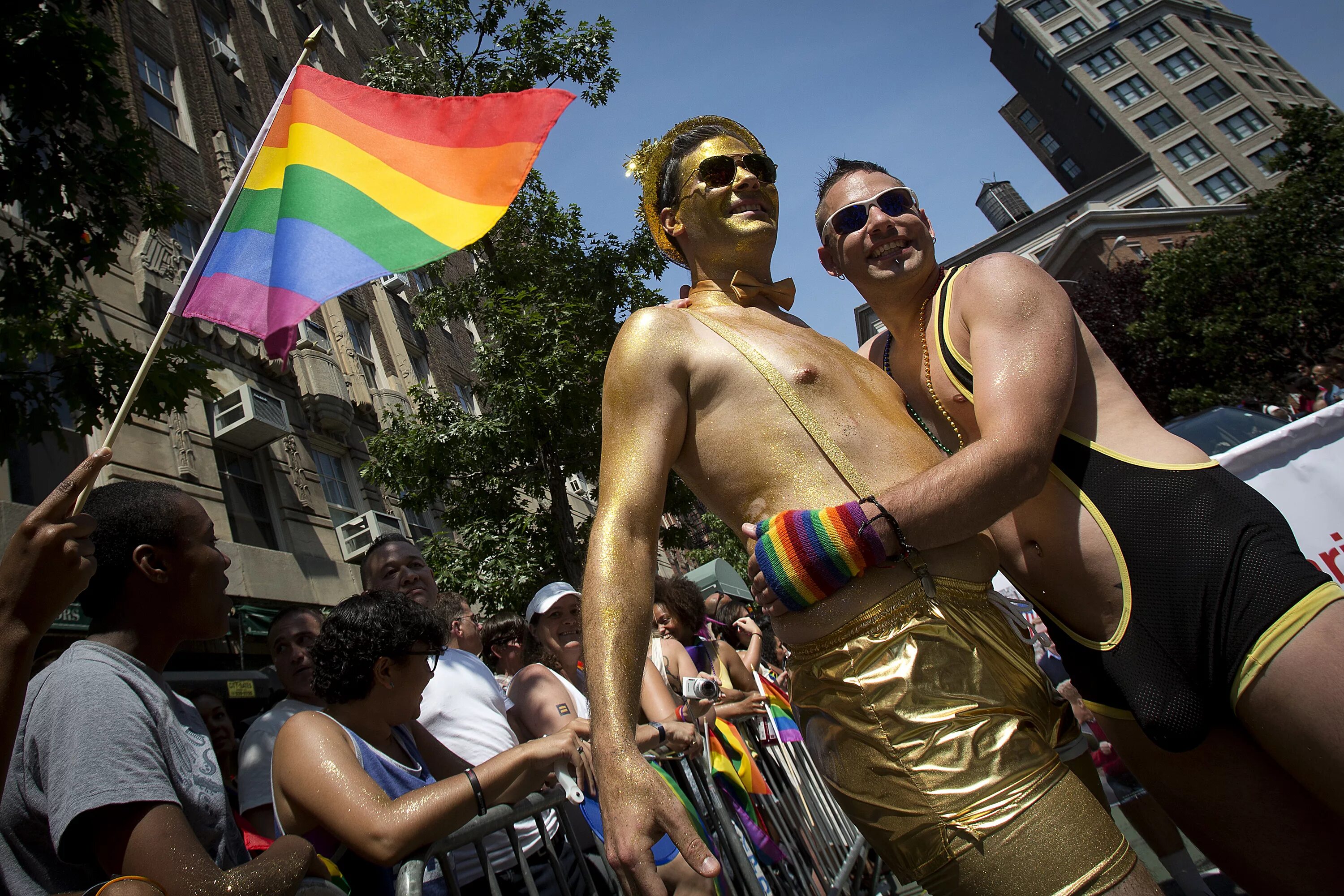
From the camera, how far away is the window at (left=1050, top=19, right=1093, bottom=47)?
51.8 m

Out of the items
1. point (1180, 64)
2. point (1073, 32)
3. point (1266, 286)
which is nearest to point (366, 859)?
point (1266, 286)

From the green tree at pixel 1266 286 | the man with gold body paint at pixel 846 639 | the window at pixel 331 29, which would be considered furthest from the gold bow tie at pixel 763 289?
the window at pixel 331 29

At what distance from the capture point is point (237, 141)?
17.4 meters

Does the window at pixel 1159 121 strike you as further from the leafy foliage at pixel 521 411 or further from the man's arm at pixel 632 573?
the man's arm at pixel 632 573

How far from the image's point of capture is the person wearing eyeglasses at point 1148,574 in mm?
1325

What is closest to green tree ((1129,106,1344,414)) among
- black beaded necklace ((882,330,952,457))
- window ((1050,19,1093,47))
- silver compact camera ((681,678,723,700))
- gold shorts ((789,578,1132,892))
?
silver compact camera ((681,678,723,700))

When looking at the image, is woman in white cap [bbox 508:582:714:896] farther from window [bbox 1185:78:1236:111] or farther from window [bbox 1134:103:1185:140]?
window [bbox 1185:78:1236:111]

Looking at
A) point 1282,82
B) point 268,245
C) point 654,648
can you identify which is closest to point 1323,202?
point 654,648

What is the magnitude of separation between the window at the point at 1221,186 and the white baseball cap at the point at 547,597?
5216cm

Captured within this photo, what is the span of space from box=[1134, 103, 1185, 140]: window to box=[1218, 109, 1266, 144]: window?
2.49 meters

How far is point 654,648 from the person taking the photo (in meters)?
4.63

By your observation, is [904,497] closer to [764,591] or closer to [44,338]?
[764,591]

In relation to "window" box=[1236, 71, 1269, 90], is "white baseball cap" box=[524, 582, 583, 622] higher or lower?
lower

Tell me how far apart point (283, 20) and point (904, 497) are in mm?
26560
